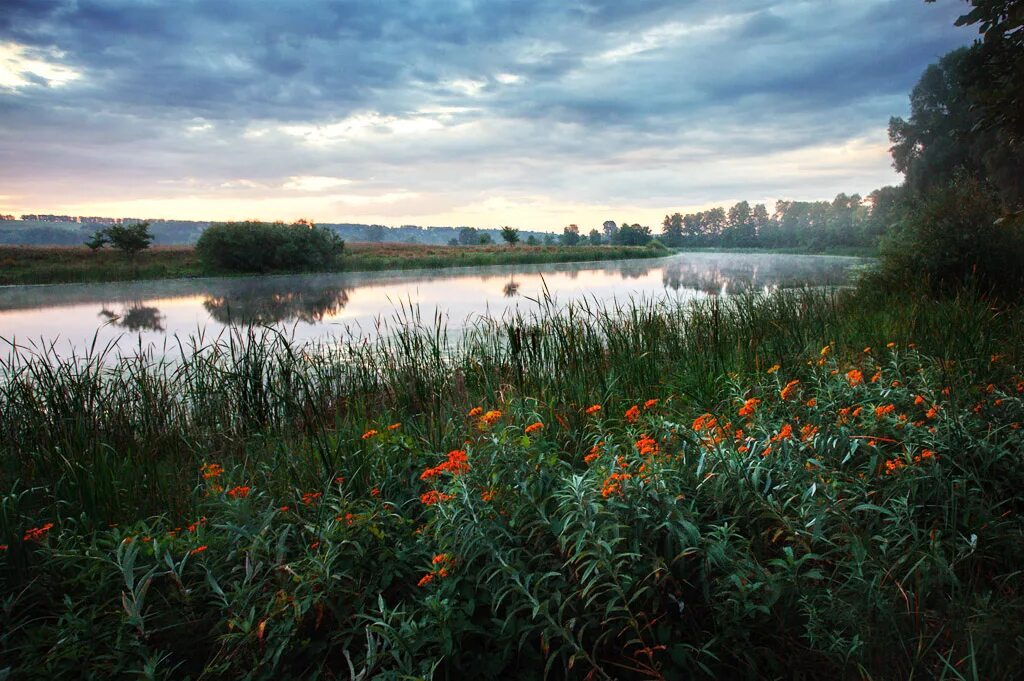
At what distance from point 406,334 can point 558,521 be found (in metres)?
3.98

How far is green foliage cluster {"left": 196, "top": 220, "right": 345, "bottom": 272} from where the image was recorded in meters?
31.0

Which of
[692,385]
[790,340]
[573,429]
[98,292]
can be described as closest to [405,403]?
[573,429]

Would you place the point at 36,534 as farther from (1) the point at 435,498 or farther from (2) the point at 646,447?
(2) the point at 646,447

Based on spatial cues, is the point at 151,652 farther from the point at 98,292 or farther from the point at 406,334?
the point at 98,292

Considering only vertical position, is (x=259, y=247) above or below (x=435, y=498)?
above

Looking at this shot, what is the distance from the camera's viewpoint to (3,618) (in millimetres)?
1806

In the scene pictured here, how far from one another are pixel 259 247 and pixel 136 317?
18.7 meters

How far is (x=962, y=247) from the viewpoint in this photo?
9.02 metres

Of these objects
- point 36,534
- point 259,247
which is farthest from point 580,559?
point 259,247

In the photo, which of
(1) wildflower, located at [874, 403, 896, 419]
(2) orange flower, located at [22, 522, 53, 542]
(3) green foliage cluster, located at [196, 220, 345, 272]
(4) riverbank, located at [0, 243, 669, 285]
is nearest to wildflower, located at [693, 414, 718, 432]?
(1) wildflower, located at [874, 403, 896, 419]

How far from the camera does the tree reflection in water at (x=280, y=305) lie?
1296 cm

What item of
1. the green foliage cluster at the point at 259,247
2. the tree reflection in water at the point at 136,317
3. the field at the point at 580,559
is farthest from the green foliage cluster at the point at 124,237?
the field at the point at 580,559

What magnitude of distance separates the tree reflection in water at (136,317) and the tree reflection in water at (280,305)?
1.22m

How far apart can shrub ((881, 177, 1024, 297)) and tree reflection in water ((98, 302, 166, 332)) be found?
14253 millimetres
